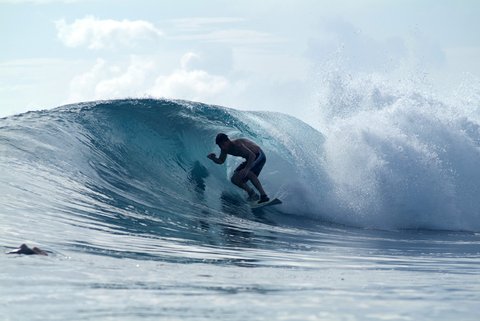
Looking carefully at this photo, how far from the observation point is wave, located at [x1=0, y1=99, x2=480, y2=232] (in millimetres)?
12617

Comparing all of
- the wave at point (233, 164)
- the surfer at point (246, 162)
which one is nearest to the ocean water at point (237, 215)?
the wave at point (233, 164)

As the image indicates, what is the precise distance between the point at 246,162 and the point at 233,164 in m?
2.64

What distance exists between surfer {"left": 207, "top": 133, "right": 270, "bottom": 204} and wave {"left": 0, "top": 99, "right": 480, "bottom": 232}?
1.29ft

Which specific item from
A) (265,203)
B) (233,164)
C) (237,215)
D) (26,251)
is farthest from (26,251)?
(233,164)

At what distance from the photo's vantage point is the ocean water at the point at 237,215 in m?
5.64

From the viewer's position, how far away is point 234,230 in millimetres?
11289

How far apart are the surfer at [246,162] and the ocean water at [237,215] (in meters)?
0.39

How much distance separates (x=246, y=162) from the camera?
44.5 ft

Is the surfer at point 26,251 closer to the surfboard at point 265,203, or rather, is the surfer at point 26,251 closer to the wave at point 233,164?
the wave at point 233,164

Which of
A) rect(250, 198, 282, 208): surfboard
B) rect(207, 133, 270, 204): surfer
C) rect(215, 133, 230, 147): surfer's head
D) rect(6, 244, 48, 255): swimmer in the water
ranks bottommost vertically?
rect(6, 244, 48, 255): swimmer in the water

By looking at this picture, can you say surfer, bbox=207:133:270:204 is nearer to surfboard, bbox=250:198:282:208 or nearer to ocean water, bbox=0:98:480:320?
surfboard, bbox=250:198:282:208

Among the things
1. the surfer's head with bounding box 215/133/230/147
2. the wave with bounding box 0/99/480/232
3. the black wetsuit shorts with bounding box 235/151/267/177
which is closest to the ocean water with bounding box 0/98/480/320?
the wave with bounding box 0/99/480/232

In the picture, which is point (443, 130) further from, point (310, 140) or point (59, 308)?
point (59, 308)

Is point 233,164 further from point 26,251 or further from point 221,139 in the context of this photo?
point 26,251
